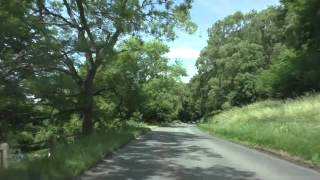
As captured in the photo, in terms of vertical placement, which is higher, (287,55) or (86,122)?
(287,55)

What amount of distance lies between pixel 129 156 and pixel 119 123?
3366 cm

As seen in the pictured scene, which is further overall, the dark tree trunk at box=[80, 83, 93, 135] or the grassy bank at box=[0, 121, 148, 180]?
the dark tree trunk at box=[80, 83, 93, 135]

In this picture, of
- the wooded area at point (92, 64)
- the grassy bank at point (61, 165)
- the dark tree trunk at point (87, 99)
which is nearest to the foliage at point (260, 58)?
the wooded area at point (92, 64)

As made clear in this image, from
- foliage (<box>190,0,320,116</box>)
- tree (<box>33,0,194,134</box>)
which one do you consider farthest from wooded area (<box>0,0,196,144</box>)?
foliage (<box>190,0,320,116</box>)

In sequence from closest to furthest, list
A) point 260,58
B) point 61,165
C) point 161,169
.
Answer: point 61,165
point 161,169
point 260,58

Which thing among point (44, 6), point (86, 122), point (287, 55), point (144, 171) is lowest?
point (144, 171)

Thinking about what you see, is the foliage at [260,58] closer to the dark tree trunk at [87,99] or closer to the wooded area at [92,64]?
the wooded area at [92,64]

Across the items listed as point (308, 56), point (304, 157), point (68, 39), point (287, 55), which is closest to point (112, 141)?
point (68, 39)

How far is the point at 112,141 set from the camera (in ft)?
92.3

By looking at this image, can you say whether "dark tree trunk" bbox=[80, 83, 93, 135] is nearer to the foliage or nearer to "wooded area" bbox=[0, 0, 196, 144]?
"wooded area" bbox=[0, 0, 196, 144]

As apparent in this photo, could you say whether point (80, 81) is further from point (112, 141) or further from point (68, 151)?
point (68, 151)

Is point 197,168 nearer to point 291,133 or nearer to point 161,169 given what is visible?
point 161,169

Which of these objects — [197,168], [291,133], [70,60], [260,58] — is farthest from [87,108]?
[260,58]

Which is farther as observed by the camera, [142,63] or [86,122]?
[142,63]
